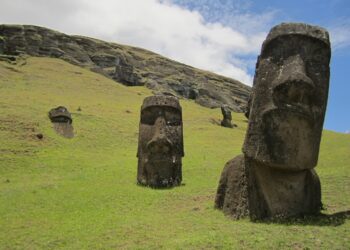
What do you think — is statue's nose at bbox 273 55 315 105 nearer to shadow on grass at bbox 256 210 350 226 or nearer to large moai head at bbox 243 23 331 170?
large moai head at bbox 243 23 331 170

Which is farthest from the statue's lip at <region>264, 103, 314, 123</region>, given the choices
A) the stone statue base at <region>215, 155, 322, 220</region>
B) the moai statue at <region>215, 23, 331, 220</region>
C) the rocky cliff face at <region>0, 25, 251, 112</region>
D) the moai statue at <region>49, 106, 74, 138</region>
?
the rocky cliff face at <region>0, 25, 251, 112</region>

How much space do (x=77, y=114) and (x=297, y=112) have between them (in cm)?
3085

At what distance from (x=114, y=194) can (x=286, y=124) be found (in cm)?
820

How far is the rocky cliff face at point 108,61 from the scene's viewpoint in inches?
3226

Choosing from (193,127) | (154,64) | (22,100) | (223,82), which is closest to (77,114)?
(22,100)

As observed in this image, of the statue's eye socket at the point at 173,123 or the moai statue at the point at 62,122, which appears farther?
the moai statue at the point at 62,122

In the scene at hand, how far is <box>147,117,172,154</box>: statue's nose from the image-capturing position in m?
18.1

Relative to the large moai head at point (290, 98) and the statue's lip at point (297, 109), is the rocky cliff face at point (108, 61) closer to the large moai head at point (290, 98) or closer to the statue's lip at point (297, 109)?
the large moai head at point (290, 98)

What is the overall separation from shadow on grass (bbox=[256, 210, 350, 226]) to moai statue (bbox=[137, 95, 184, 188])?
8363 millimetres

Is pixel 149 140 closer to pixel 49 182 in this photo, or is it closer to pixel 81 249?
pixel 49 182

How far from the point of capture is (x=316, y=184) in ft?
36.4

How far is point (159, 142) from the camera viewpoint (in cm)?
1812

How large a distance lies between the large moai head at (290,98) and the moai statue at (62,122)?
76.4 ft

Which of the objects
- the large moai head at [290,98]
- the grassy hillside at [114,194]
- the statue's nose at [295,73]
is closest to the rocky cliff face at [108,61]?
the grassy hillside at [114,194]
